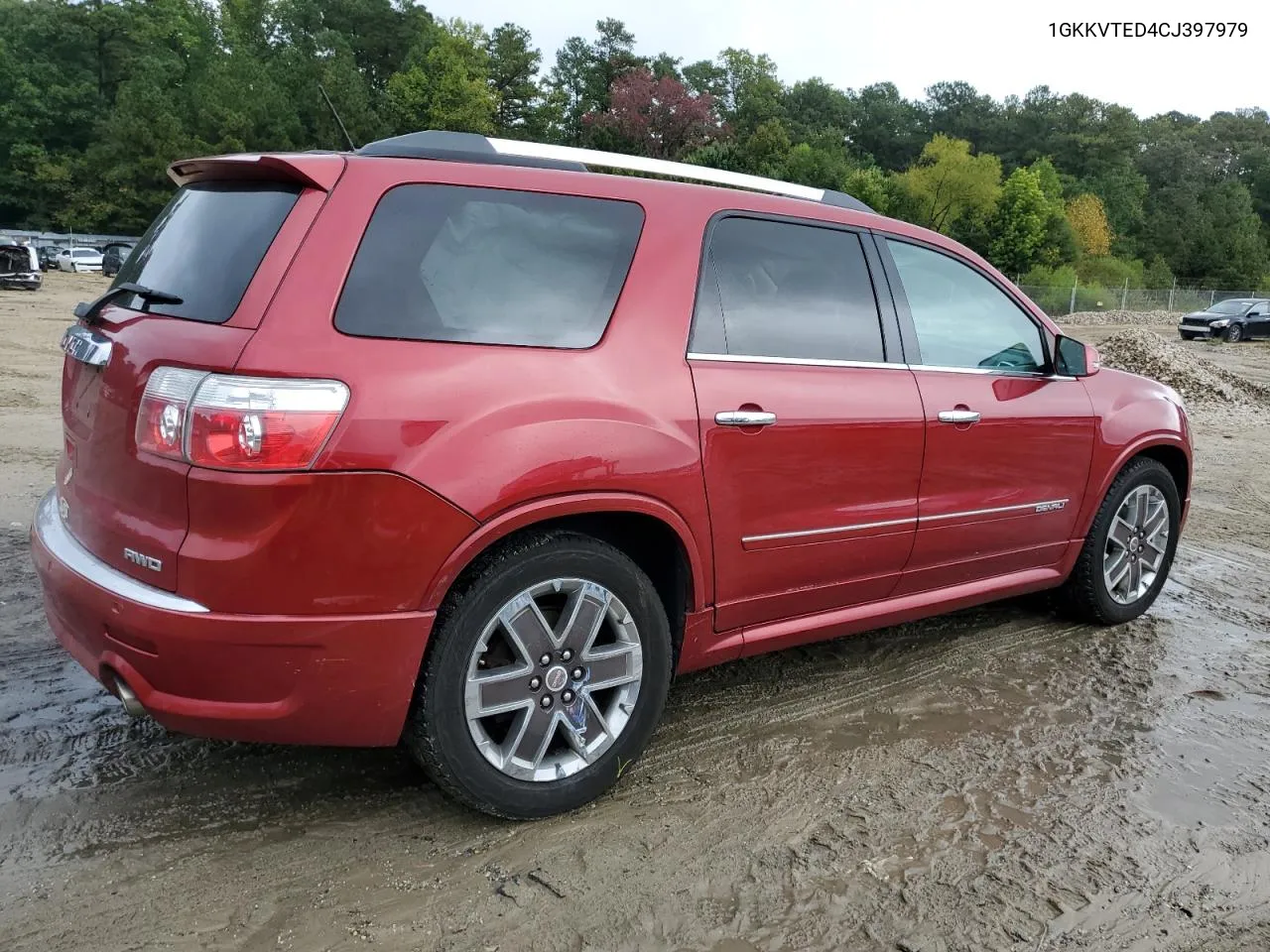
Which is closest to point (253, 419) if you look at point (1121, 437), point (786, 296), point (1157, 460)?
point (786, 296)

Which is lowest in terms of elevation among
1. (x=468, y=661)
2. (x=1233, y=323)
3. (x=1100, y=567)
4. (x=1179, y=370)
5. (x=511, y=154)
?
(x=1233, y=323)

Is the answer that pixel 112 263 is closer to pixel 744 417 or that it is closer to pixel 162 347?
pixel 162 347

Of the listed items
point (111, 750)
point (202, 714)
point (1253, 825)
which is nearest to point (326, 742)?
point (202, 714)

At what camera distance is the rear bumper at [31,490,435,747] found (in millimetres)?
A: 2416

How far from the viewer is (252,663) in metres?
2.44

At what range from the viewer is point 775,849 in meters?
2.78

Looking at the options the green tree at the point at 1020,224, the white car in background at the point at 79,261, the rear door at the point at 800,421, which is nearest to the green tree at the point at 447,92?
the white car in background at the point at 79,261

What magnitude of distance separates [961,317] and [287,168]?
8.56ft

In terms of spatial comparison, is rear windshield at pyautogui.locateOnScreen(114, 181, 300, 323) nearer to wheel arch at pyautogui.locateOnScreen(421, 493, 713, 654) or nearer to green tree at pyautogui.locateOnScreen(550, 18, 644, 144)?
wheel arch at pyautogui.locateOnScreen(421, 493, 713, 654)

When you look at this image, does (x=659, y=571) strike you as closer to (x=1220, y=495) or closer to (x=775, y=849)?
(x=775, y=849)

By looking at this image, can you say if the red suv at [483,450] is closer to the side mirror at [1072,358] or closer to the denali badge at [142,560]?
the denali badge at [142,560]

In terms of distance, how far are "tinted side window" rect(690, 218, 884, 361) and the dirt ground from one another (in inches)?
52.8

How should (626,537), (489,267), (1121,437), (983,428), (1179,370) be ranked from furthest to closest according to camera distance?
(1179,370) < (1121,437) < (983,428) < (626,537) < (489,267)

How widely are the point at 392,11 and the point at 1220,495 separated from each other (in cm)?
8784
